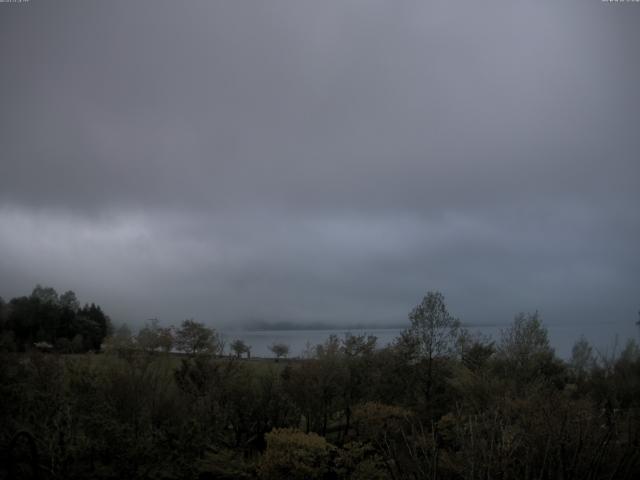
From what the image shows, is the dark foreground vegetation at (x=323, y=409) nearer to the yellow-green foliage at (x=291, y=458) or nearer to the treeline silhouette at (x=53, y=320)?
the yellow-green foliage at (x=291, y=458)

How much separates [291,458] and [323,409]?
7.32 meters

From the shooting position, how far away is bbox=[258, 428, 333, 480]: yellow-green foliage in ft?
47.1

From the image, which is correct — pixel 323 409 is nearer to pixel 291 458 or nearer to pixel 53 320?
pixel 291 458

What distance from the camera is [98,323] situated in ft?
230

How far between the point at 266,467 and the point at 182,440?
275 cm

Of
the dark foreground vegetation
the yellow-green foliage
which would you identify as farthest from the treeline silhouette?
the yellow-green foliage

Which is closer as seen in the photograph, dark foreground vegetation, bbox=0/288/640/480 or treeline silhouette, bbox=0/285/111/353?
dark foreground vegetation, bbox=0/288/640/480

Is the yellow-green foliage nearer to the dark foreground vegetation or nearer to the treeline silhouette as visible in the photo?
the dark foreground vegetation

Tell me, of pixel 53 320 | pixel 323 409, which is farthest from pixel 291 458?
pixel 53 320

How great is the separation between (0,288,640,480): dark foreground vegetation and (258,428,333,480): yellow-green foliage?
0.04m

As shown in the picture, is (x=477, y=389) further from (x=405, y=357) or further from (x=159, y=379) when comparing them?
(x=159, y=379)

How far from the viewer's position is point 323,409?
2166cm

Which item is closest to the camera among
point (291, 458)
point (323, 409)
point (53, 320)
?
point (291, 458)

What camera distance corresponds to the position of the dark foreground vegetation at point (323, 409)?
8.35 m
